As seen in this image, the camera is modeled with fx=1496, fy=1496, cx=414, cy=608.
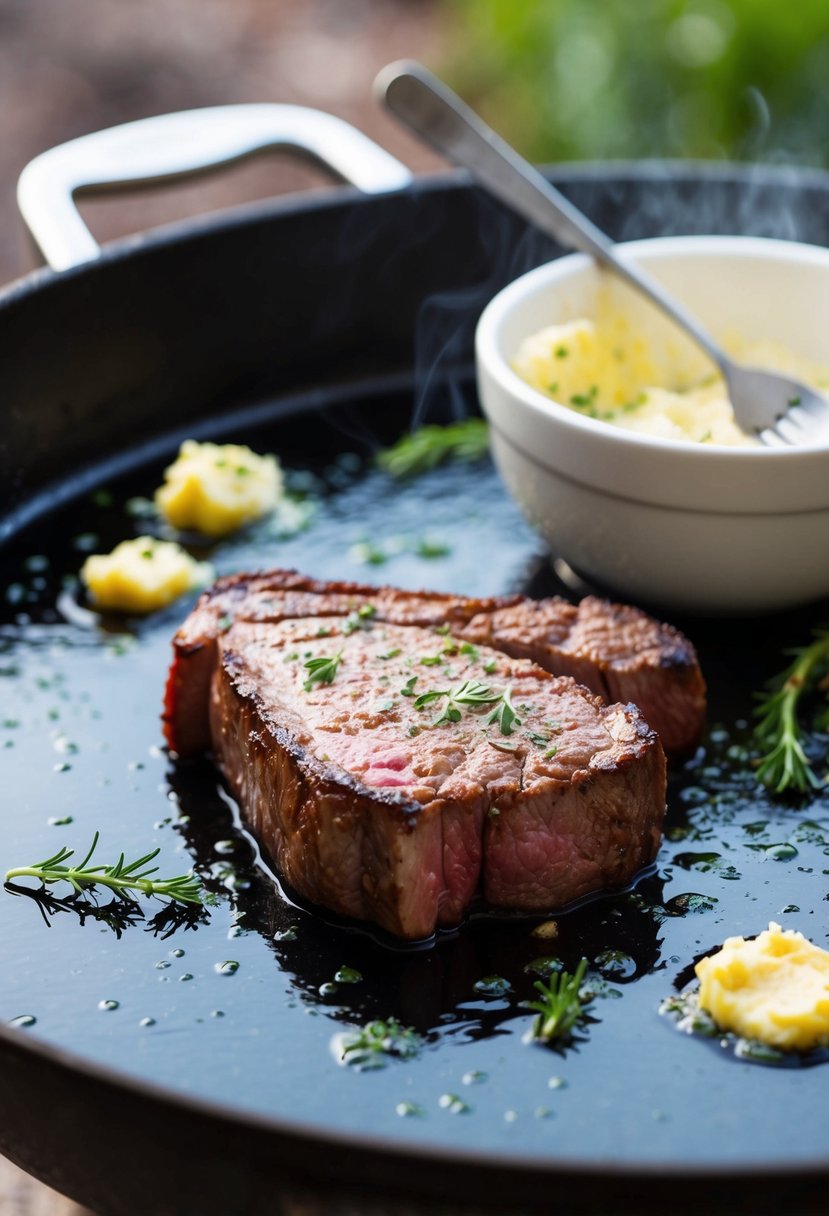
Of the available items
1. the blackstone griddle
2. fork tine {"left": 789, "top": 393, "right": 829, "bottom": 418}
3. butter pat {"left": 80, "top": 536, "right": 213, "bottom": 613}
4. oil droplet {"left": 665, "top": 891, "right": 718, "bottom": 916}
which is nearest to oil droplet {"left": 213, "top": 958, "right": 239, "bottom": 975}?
the blackstone griddle

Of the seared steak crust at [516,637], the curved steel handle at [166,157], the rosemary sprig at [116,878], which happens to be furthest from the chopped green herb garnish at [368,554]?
the rosemary sprig at [116,878]

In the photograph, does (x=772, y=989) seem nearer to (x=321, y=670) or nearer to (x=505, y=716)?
(x=505, y=716)

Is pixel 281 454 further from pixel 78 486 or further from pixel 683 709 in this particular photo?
pixel 683 709

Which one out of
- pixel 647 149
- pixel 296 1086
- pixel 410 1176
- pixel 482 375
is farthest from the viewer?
pixel 647 149

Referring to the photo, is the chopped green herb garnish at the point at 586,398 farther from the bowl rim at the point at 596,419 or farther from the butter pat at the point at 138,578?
the butter pat at the point at 138,578

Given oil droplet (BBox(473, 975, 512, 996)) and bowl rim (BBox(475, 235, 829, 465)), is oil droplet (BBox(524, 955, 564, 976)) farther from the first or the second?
bowl rim (BBox(475, 235, 829, 465))

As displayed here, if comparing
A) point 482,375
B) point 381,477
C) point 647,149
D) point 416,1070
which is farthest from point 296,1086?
point 647,149
